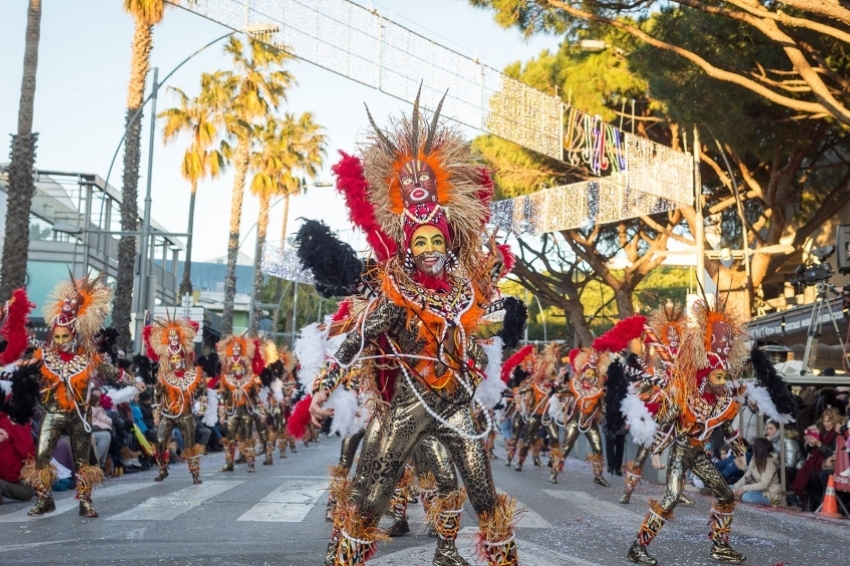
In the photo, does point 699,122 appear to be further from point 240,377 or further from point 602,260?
point 602,260

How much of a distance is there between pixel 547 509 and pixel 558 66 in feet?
64.5

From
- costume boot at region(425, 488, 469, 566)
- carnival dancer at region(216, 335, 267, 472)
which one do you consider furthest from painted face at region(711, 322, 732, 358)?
carnival dancer at region(216, 335, 267, 472)

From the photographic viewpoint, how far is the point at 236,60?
120 feet

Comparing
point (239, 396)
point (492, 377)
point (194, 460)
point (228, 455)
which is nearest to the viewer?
point (492, 377)

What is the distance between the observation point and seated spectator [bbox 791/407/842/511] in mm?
13109

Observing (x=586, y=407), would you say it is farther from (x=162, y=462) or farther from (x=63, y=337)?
Result: (x=63, y=337)

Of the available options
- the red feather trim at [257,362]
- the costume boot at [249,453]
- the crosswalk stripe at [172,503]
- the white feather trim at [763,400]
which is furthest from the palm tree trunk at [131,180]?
the white feather trim at [763,400]

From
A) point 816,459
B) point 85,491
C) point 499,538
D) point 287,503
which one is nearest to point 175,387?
point 287,503

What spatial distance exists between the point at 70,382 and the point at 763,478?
8.78 m

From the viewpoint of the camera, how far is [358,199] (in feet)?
21.6

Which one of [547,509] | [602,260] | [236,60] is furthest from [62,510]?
[236,60]

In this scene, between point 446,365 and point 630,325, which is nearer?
point 446,365

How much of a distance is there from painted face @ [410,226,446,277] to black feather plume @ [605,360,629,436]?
758 cm

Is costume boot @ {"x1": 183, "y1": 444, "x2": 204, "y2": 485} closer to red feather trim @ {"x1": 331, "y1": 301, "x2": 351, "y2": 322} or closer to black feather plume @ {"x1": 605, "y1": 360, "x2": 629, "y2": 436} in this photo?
black feather plume @ {"x1": 605, "y1": 360, "x2": 629, "y2": 436}
